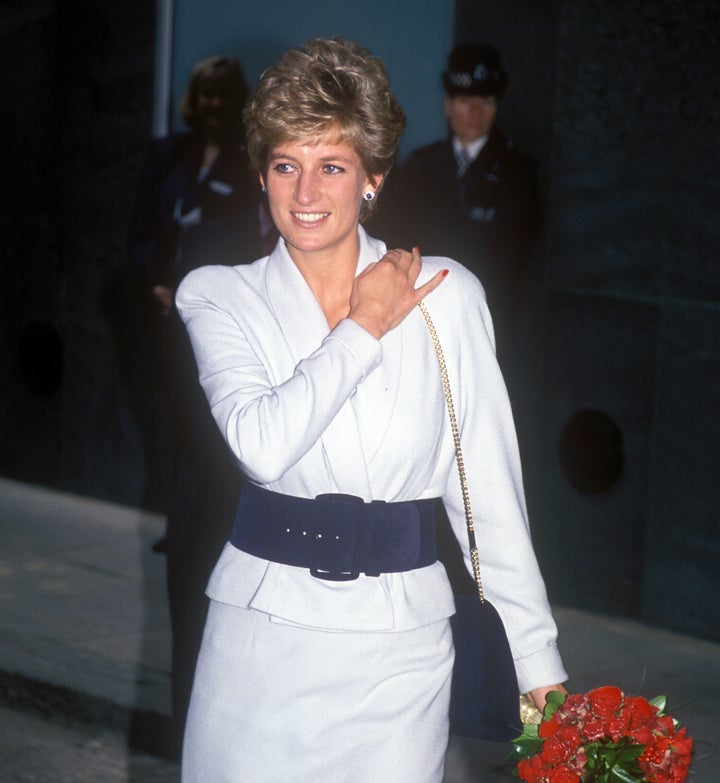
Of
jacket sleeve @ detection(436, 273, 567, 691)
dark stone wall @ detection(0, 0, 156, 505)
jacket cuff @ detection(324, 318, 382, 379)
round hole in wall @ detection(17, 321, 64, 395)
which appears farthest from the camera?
→ round hole in wall @ detection(17, 321, 64, 395)

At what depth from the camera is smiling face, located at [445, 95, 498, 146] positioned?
720cm

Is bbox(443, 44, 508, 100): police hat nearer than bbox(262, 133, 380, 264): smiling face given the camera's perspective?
No

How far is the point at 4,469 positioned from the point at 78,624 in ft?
11.6

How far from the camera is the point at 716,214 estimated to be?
22.2ft

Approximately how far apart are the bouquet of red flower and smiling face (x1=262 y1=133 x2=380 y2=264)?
999mm

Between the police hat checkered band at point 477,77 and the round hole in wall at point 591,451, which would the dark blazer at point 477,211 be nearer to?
the police hat checkered band at point 477,77

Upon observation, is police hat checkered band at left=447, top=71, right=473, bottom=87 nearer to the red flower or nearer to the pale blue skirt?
the pale blue skirt

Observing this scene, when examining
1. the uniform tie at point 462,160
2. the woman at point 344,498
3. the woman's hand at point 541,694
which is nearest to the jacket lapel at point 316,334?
the woman at point 344,498

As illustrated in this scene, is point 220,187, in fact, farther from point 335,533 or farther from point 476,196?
point 335,533

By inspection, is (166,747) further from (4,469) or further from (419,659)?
(4,469)

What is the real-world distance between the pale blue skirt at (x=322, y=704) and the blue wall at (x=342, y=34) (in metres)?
5.21

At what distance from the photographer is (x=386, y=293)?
304cm

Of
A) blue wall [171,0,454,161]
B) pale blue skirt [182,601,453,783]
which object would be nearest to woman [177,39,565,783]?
pale blue skirt [182,601,453,783]

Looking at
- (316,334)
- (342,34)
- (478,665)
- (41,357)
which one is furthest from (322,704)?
(41,357)
